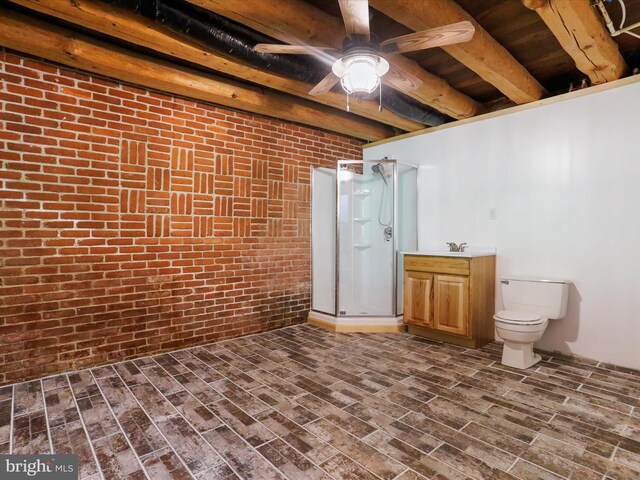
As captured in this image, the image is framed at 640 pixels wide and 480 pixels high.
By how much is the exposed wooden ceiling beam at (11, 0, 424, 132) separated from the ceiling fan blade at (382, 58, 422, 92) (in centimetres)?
91

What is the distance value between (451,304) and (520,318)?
0.65 metres

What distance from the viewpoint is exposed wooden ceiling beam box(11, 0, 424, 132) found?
2020 mm

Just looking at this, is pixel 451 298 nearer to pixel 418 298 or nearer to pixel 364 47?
pixel 418 298

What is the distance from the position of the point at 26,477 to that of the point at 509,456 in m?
2.26

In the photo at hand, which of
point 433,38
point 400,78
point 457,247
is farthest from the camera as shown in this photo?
point 457,247

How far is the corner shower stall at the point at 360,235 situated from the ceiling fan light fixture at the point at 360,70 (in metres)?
1.89

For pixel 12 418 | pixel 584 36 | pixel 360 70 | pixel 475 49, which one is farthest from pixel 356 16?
pixel 12 418

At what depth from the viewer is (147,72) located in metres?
2.75

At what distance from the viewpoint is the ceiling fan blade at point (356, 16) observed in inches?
62.6

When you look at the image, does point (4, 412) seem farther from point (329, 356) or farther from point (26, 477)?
point (329, 356)

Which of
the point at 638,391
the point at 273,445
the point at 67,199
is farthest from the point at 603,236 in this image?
the point at 67,199

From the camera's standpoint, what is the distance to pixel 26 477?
1.58 metres

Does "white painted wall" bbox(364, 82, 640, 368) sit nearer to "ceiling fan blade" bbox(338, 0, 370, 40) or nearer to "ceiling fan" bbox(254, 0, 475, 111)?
"ceiling fan" bbox(254, 0, 475, 111)

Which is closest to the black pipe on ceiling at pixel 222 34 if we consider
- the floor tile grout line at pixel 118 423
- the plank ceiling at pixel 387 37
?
the plank ceiling at pixel 387 37
